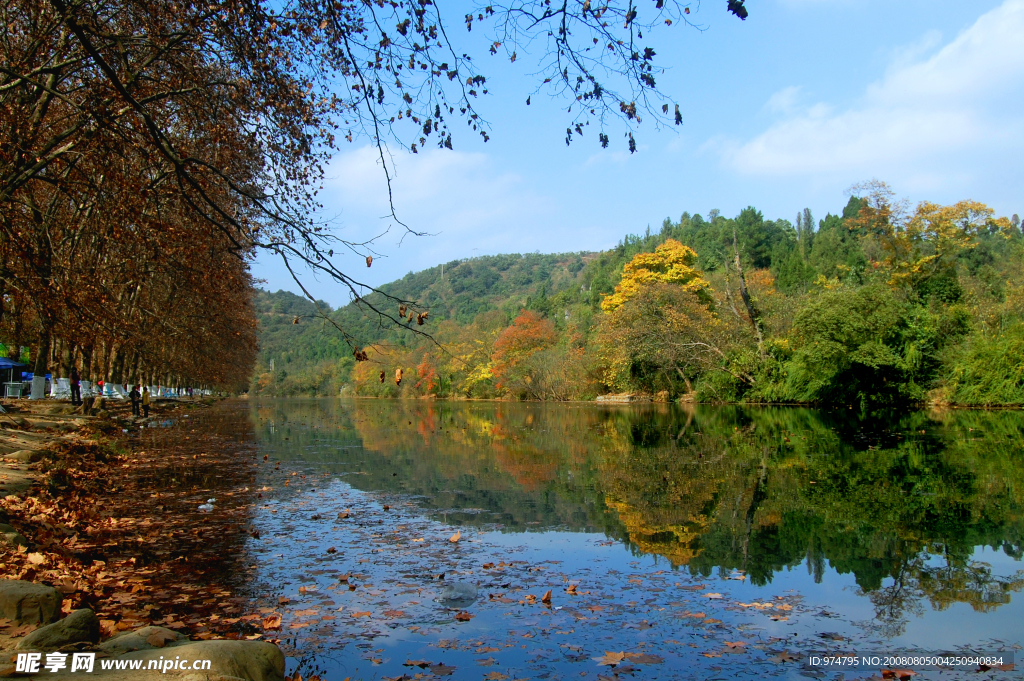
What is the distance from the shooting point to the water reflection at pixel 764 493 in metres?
6.09

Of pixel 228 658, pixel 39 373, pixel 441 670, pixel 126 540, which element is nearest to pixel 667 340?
pixel 39 373

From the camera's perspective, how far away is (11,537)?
6.21 meters

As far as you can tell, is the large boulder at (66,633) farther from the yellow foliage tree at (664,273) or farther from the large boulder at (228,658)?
the yellow foliage tree at (664,273)

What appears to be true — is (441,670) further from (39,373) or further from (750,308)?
(750,308)

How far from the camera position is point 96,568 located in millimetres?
5914

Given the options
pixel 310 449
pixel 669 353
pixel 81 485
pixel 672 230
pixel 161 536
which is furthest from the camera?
pixel 672 230

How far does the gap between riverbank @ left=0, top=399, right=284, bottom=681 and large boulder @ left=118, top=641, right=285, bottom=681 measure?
0.02 meters

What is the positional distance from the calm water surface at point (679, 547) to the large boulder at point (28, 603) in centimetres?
165

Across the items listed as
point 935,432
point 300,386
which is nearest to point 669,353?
point 935,432

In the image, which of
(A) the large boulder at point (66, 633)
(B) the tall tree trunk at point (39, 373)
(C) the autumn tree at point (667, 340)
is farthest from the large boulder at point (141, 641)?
(C) the autumn tree at point (667, 340)

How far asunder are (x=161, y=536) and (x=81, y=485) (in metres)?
4.39

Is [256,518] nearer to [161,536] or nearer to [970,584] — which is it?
[161,536]

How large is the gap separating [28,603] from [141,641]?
3.55ft

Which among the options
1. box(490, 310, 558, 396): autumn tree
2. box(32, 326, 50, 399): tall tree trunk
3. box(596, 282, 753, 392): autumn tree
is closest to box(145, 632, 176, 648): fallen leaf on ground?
box(32, 326, 50, 399): tall tree trunk
